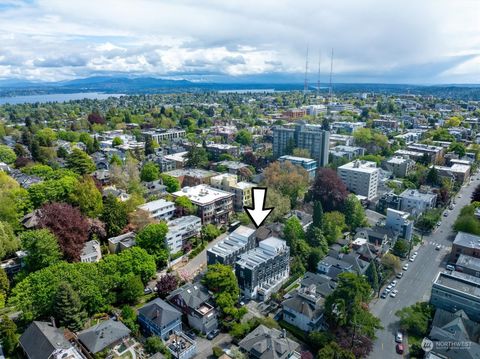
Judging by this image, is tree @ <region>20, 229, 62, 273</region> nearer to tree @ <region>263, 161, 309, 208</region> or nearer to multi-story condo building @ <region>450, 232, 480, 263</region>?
tree @ <region>263, 161, 309, 208</region>

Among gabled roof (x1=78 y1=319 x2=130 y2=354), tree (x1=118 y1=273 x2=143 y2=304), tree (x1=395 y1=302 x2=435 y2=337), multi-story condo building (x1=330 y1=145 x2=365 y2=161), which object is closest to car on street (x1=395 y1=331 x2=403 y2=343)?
tree (x1=395 y1=302 x2=435 y2=337)

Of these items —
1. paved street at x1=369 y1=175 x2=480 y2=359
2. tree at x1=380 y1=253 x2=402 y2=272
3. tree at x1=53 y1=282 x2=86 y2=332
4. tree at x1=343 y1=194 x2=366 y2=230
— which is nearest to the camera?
tree at x1=53 y1=282 x2=86 y2=332

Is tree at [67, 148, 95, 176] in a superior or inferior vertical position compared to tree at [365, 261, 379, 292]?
superior

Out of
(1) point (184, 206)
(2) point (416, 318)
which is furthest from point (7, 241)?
(2) point (416, 318)

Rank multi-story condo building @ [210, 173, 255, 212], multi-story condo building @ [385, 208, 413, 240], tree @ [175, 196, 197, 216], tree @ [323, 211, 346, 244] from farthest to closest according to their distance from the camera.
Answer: multi-story condo building @ [210, 173, 255, 212] < tree @ [175, 196, 197, 216] < multi-story condo building @ [385, 208, 413, 240] < tree @ [323, 211, 346, 244]

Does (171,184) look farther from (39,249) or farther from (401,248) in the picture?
(401,248)

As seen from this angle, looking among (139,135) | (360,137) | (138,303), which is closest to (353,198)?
(138,303)

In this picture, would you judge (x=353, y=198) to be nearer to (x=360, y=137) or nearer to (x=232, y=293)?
(x=232, y=293)
